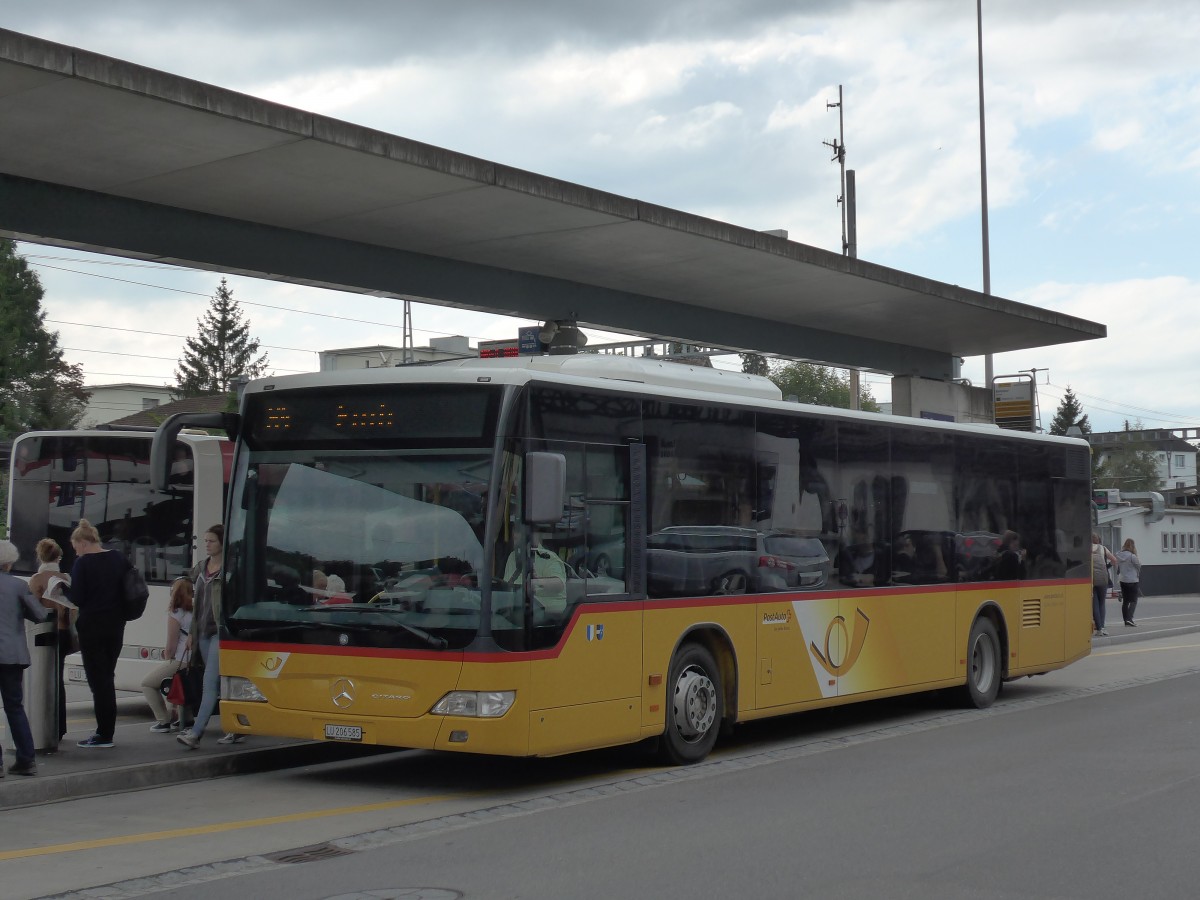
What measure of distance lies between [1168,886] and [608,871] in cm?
272

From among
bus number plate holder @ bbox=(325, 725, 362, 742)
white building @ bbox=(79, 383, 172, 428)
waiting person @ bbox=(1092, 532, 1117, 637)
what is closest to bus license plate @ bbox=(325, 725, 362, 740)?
bus number plate holder @ bbox=(325, 725, 362, 742)

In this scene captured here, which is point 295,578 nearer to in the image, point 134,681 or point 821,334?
point 134,681

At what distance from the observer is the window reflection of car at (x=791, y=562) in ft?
40.8

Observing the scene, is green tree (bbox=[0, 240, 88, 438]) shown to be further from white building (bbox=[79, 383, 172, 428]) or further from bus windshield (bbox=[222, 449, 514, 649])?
bus windshield (bbox=[222, 449, 514, 649])

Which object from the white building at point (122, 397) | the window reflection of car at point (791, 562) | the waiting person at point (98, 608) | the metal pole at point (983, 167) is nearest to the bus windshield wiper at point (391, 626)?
the waiting person at point (98, 608)

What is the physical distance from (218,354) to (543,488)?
87.2 meters

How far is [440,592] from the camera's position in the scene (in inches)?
392

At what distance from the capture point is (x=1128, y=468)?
430 feet

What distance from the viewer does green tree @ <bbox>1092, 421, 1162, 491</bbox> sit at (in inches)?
5079

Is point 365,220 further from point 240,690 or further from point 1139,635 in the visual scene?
point 1139,635

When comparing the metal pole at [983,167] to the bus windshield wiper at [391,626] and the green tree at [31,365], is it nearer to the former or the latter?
the bus windshield wiper at [391,626]

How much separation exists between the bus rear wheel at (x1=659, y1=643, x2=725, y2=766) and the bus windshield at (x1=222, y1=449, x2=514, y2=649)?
222cm

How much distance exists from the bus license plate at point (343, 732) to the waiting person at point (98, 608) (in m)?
2.13

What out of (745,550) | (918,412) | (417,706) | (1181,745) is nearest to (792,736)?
(745,550)
